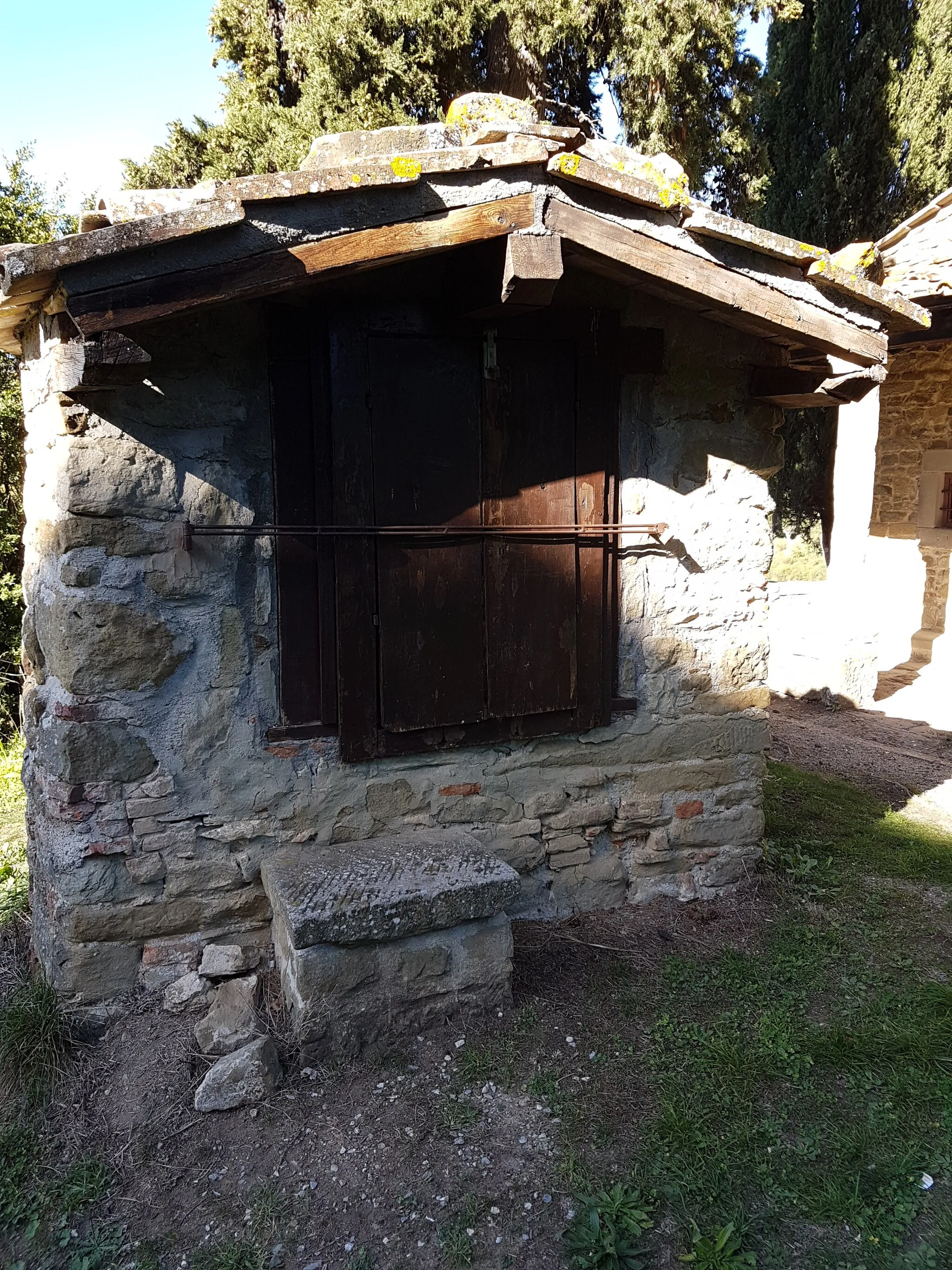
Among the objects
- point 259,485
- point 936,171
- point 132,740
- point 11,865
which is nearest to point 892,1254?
point 132,740

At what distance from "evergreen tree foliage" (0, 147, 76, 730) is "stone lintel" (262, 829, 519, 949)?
15.5ft

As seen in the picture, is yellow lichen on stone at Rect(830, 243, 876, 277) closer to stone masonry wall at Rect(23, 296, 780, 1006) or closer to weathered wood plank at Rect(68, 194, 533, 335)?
stone masonry wall at Rect(23, 296, 780, 1006)

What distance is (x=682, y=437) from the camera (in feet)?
12.6

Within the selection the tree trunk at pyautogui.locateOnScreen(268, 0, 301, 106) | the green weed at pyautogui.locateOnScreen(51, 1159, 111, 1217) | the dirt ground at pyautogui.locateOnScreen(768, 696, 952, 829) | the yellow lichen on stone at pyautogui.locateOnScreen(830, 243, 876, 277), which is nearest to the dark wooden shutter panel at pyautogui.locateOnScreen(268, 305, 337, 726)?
the green weed at pyautogui.locateOnScreen(51, 1159, 111, 1217)

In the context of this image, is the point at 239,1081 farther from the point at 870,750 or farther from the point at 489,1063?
the point at 870,750

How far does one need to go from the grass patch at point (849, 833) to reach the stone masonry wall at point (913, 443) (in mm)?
5376

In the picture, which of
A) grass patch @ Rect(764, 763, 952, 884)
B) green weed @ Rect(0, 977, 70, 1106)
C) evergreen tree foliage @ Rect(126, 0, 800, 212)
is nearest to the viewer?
green weed @ Rect(0, 977, 70, 1106)

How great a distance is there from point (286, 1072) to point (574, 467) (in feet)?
8.31

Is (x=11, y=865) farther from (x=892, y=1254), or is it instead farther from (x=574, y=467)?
(x=892, y=1254)

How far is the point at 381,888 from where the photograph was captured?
296 cm

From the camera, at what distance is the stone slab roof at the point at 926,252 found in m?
7.11

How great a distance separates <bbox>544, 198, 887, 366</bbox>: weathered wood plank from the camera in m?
3.03

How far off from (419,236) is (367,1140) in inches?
115

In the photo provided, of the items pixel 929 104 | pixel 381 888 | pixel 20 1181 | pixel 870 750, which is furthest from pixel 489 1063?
pixel 929 104
